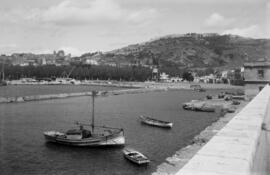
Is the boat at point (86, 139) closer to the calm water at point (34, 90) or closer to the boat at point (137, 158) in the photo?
the boat at point (137, 158)

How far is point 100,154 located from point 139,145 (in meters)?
4.29

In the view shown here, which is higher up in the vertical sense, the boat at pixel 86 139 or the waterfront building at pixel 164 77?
the waterfront building at pixel 164 77

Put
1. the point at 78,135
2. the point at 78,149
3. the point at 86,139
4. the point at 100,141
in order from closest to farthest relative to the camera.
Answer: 1. the point at 78,149
2. the point at 100,141
3. the point at 86,139
4. the point at 78,135

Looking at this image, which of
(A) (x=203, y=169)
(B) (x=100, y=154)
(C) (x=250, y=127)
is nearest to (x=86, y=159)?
Answer: (B) (x=100, y=154)

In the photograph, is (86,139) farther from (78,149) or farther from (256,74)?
(256,74)

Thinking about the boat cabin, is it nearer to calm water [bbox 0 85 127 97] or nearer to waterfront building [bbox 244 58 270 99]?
waterfront building [bbox 244 58 270 99]

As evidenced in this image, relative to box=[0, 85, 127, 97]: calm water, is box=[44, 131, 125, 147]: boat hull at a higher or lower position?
lower

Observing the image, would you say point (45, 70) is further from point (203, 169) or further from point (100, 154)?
point (203, 169)

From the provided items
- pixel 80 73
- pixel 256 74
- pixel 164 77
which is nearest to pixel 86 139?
pixel 256 74

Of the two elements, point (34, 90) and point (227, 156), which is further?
point (34, 90)

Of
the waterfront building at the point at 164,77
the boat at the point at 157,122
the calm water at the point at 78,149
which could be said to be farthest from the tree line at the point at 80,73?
the boat at the point at 157,122

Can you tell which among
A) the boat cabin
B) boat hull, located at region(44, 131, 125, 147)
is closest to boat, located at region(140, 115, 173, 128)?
boat hull, located at region(44, 131, 125, 147)

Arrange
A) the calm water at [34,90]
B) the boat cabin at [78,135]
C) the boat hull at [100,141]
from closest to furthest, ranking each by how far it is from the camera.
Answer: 1. the boat hull at [100,141]
2. the boat cabin at [78,135]
3. the calm water at [34,90]

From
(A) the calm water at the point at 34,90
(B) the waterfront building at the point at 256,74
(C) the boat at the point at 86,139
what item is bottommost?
(C) the boat at the point at 86,139
